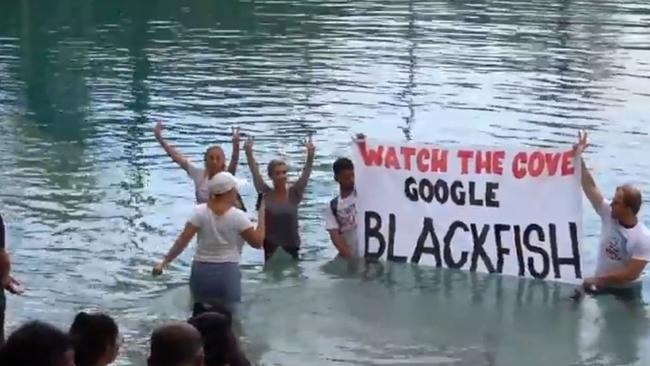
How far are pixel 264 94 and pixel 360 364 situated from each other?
13436 mm

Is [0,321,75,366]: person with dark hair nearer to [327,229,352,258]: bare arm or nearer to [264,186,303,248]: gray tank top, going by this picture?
[264,186,303,248]: gray tank top

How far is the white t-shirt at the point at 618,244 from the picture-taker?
11.0 metres

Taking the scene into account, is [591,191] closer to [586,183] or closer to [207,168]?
[586,183]

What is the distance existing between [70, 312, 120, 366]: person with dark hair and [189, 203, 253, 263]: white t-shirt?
398 cm

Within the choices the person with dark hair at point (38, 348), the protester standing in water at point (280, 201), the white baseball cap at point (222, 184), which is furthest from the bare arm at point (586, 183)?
the person with dark hair at point (38, 348)

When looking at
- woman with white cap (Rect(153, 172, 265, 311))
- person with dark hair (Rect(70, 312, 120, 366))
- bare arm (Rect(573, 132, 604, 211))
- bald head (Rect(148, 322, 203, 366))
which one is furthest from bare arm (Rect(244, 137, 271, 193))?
bald head (Rect(148, 322, 203, 366))

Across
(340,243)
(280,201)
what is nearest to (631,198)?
(340,243)

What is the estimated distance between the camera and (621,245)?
36.6 ft

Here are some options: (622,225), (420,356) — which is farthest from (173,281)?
(622,225)

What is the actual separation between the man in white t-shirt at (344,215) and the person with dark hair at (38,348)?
24.8 feet

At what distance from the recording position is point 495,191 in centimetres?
1192

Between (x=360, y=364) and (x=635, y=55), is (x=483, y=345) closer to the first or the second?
(x=360, y=364)

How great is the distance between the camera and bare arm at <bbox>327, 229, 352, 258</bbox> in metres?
12.5

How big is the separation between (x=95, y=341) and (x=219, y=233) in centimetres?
405
